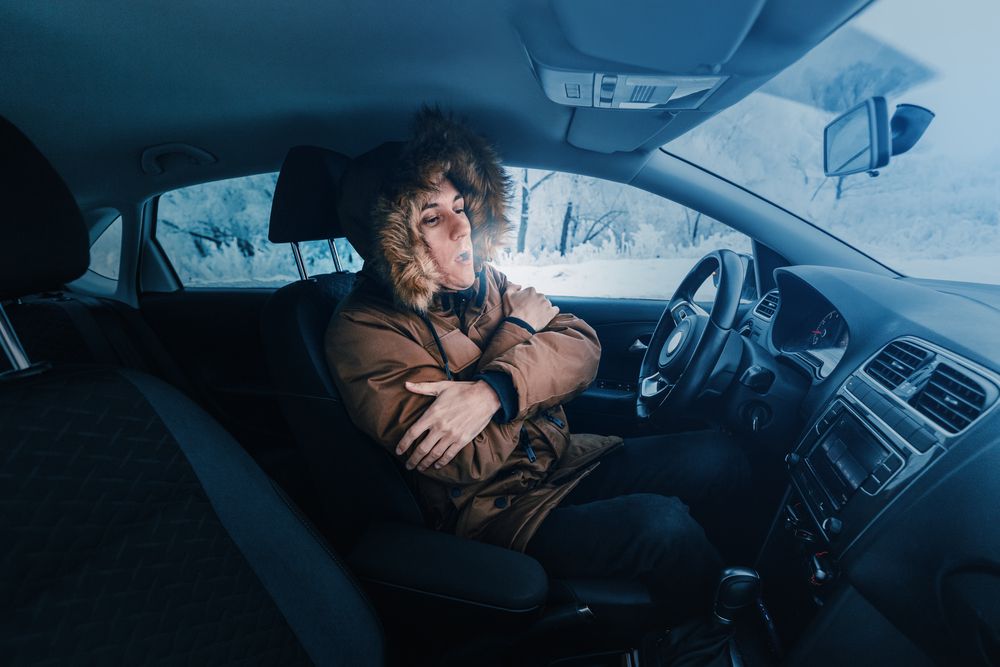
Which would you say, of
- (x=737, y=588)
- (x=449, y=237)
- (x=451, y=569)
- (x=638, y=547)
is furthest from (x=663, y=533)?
(x=449, y=237)

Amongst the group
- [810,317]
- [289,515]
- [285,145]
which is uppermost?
[285,145]

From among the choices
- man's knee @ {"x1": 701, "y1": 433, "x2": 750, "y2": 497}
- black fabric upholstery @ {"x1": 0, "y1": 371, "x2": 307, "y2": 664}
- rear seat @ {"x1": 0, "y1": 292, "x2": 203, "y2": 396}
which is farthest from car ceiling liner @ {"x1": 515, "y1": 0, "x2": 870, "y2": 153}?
rear seat @ {"x1": 0, "y1": 292, "x2": 203, "y2": 396}

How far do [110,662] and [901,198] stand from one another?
2.34 meters

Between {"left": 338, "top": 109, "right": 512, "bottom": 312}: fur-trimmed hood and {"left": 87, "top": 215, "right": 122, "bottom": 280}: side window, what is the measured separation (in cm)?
203

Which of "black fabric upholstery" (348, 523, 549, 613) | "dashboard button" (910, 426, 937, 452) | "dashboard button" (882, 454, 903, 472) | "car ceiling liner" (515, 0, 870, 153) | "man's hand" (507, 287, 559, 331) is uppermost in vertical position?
"car ceiling liner" (515, 0, 870, 153)

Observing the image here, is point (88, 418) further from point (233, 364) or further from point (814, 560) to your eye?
point (233, 364)

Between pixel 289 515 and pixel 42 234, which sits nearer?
pixel 42 234

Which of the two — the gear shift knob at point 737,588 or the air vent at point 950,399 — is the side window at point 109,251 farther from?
the air vent at point 950,399

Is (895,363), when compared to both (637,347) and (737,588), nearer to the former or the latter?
(737,588)

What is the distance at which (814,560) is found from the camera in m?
1.05

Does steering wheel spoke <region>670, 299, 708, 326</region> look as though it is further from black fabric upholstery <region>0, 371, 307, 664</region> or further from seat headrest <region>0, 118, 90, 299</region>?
seat headrest <region>0, 118, 90, 299</region>

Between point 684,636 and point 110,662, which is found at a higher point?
point 110,662

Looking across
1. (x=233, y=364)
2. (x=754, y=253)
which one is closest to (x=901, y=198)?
(x=754, y=253)

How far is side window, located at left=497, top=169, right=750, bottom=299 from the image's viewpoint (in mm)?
1838
